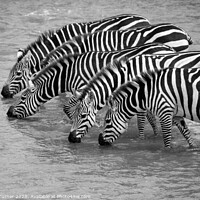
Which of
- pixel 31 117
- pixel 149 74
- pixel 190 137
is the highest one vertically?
pixel 149 74

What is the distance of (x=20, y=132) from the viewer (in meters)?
13.5

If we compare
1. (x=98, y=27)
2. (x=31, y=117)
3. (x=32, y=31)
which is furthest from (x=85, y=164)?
(x=32, y=31)

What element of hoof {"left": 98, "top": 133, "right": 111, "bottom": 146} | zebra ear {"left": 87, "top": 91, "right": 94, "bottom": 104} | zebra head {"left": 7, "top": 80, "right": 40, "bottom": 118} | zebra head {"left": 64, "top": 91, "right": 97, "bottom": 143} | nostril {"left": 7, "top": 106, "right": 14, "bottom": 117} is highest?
zebra ear {"left": 87, "top": 91, "right": 94, "bottom": 104}

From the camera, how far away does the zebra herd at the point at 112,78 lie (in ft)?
38.7

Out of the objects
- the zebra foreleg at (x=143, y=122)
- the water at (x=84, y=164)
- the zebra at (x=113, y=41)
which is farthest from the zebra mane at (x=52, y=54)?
the zebra foreleg at (x=143, y=122)

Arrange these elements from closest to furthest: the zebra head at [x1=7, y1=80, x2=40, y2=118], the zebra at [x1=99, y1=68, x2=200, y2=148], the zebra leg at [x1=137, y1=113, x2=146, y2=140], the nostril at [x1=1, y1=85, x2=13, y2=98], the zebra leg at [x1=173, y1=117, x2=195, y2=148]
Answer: the zebra at [x1=99, y1=68, x2=200, y2=148], the zebra leg at [x1=173, y1=117, x2=195, y2=148], the zebra leg at [x1=137, y1=113, x2=146, y2=140], the zebra head at [x1=7, y1=80, x2=40, y2=118], the nostril at [x1=1, y1=85, x2=13, y2=98]

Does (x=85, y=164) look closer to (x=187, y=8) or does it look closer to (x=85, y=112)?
(x=85, y=112)

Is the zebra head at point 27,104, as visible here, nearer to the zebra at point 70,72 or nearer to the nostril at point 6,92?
the zebra at point 70,72

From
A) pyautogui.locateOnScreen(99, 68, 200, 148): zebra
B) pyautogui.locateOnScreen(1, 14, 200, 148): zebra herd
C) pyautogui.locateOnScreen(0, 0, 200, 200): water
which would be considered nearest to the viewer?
pyautogui.locateOnScreen(0, 0, 200, 200): water

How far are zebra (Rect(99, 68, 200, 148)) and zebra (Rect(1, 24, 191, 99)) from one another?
316cm

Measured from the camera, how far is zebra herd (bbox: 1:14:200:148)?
38.7 ft

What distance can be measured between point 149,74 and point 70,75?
216 cm

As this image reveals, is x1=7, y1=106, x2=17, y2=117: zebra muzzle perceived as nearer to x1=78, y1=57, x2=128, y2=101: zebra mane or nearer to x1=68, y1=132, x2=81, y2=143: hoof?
x1=68, y1=132, x2=81, y2=143: hoof

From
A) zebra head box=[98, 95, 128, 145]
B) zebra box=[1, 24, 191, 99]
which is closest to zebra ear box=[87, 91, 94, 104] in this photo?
zebra head box=[98, 95, 128, 145]
